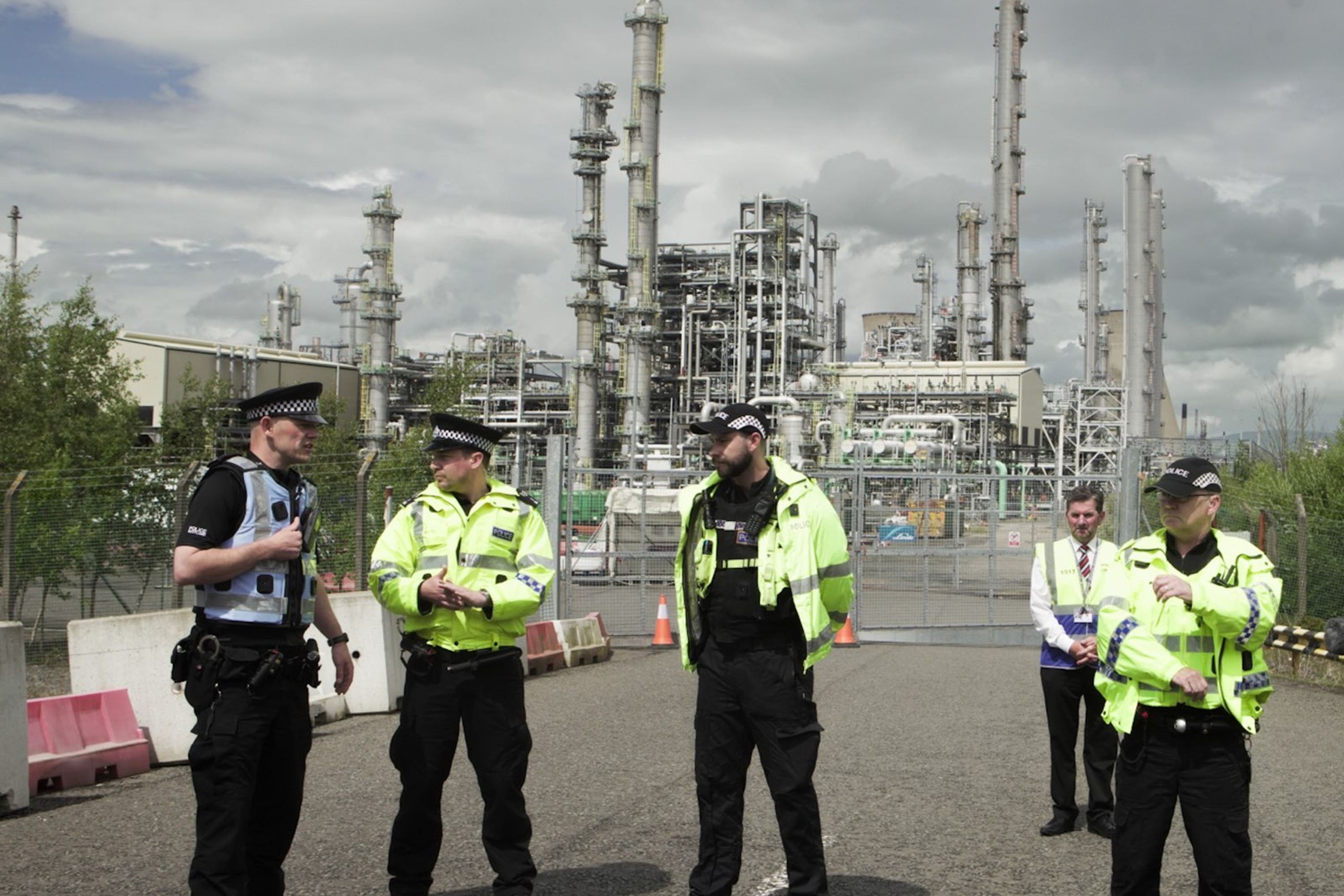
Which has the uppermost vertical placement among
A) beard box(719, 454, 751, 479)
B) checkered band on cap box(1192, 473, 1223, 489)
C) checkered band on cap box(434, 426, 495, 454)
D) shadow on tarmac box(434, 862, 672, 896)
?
checkered band on cap box(434, 426, 495, 454)

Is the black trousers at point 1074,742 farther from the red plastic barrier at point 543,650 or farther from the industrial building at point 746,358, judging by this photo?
the industrial building at point 746,358

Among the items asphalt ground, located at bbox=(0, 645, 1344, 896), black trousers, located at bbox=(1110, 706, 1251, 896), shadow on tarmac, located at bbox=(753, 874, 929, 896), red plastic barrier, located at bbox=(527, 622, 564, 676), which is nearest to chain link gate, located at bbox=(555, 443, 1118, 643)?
red plastic barrier, located at bbox=(527, 622, 564, 676)

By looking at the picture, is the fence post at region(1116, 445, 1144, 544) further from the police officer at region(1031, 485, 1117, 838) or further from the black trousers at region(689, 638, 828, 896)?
the black trousers at region(689, 638, 828, 896)

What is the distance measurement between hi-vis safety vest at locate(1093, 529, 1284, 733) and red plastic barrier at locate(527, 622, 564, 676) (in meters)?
9.36

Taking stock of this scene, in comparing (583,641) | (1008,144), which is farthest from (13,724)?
(1008,144)

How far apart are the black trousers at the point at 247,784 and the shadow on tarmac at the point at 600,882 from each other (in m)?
1.05

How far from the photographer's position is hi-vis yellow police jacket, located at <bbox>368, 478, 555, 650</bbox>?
543 centimetres

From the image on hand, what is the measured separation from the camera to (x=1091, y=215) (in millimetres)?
81062

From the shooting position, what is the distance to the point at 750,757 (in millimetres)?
5293

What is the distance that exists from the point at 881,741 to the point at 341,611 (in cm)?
429

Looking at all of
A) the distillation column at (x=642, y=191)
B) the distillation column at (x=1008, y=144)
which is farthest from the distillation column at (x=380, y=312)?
the distillation column at (x=1008, y=144)

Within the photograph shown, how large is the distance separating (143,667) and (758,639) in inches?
219

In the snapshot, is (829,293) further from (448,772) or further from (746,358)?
(448,772)

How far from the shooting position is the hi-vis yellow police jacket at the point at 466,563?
5426mm
